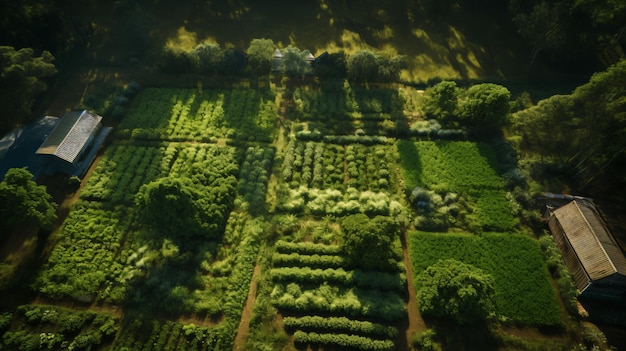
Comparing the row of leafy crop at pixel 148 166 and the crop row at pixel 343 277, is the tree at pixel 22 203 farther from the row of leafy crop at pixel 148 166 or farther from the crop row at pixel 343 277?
the crop row at pixel 343 277

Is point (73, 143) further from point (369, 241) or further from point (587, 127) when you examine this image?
point (587, 127)

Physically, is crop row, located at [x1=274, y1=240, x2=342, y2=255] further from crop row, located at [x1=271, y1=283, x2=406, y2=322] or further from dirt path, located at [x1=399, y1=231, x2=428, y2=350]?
dirt path, located at [x1=399, y1=231, x2=428, y2=350]

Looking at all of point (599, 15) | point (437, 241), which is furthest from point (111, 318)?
point (599, 15)

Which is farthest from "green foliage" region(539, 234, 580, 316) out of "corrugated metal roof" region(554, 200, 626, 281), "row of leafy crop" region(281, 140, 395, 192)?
"row of leafy crop" region(281, 140, 395, 192)

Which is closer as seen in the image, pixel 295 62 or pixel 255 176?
pixel 255 176

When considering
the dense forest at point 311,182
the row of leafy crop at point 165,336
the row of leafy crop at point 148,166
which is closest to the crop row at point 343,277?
the dense forest at point 311,182

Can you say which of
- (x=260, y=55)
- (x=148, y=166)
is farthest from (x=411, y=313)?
(x=260, y=55)
